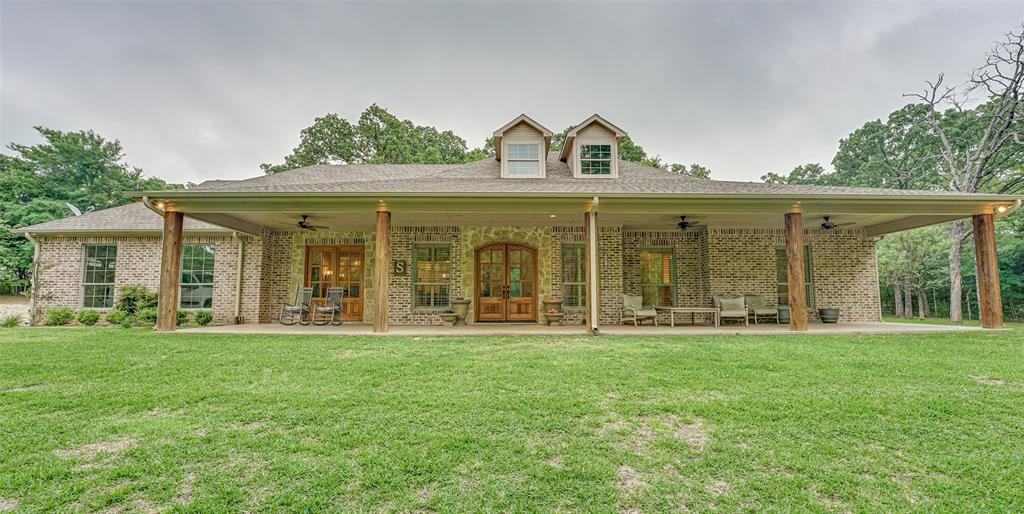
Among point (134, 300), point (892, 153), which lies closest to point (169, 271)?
point (134, 300)

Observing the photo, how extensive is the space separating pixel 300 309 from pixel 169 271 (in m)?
2.57

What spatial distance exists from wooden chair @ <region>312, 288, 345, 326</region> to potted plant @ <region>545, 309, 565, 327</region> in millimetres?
4791

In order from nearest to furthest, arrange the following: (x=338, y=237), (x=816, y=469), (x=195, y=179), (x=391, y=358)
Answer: (x=816, y=469) < (x=391, y=358) < (x=338, y=237) < (x=195, y=179)

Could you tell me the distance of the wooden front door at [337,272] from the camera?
1028cm

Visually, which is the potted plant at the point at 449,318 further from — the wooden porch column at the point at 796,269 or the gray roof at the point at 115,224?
the wooden porch column at the point at 796,269

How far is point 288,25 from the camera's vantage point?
1148 cm

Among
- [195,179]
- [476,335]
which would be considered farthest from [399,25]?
[195,179]

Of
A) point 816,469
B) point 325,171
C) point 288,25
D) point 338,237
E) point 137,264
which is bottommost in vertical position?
point 816,469

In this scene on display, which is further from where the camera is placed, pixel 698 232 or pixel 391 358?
pixel 698 232

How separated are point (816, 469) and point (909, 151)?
88.0 feet

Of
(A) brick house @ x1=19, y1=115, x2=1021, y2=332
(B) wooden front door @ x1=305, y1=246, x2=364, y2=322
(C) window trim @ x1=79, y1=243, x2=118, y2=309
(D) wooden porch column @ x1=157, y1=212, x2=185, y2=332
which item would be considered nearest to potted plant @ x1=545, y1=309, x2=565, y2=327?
(A) brick house @ x1=19, y1=115, x2=1021, y2=332

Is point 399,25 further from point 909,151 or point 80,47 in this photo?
point 909,151

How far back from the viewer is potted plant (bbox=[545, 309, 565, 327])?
9.34m

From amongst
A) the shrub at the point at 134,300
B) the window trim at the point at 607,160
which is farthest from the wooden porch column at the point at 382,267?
the shrub at the point at 134,300
